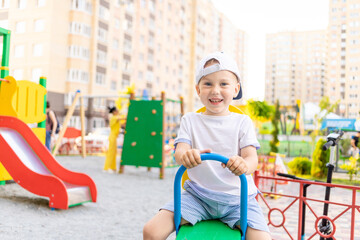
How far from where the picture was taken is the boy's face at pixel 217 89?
162 cm

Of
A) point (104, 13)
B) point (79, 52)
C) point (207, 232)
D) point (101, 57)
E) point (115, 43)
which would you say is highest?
point (104, 13)

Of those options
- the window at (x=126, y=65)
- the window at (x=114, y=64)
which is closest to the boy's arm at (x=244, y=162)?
the window at (x=114, y=64)

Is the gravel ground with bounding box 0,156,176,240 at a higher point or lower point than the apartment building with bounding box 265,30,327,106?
lower

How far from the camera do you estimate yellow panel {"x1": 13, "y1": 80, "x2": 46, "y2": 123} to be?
4.79 m

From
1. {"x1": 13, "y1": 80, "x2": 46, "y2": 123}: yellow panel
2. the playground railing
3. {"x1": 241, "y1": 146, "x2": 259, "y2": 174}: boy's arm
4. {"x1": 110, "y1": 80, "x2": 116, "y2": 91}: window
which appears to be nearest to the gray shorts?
{"x1": 241, "y1": 146, "x2": 259, "y2": 174}: boy's arm

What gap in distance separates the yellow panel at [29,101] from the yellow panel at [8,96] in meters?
0.12

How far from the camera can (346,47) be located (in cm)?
858

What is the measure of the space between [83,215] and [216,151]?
106 inches

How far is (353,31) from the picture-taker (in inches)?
328

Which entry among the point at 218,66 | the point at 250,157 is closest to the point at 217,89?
the point at 218,66

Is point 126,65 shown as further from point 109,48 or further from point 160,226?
point 160,226

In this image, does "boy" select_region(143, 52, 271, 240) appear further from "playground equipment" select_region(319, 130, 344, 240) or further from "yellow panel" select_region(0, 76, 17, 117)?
"yellow panel" select_region(0, 76, 17, 117)

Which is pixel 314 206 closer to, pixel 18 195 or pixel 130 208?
pixel 130 208

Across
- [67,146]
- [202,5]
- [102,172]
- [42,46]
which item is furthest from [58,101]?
[202,5]
